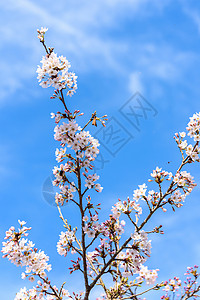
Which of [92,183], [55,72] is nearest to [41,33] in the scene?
[55,72]

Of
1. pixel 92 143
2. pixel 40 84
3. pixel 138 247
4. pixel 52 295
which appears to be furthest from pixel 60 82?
pixel 52 295

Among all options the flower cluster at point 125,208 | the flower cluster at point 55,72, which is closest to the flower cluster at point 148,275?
the flower cluster at point 125,208

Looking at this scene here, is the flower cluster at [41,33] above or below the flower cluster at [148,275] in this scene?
above

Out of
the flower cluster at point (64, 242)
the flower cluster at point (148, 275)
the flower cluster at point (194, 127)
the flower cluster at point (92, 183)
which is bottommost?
the flower cluster at point (148, 275)

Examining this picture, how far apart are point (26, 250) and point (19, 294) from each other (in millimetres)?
1095

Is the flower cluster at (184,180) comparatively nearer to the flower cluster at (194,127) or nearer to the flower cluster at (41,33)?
the flower cluster at (194,127)

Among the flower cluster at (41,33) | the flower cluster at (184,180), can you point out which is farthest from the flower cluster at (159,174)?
the flower cluster at (41,33)

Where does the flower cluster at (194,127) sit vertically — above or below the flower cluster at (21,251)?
above

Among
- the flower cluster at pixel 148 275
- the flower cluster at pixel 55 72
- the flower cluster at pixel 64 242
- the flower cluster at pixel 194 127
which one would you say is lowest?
the flower cluster at pixel 148 275

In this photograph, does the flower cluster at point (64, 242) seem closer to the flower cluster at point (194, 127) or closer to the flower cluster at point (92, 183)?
the flower cluster at point (92, 183)

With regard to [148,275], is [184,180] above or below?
above

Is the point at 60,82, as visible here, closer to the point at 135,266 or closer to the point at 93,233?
the point at 93,233

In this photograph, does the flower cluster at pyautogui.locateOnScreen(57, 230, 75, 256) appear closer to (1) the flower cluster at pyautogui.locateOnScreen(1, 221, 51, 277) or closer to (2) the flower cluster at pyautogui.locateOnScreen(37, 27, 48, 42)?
(1) the flower cluster at pyautogui.locateOnScreen(1, 221, 51, 277)

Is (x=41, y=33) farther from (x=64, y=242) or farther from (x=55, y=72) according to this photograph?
(x=64, y=242)
